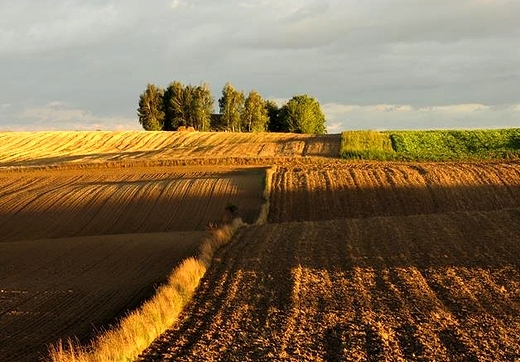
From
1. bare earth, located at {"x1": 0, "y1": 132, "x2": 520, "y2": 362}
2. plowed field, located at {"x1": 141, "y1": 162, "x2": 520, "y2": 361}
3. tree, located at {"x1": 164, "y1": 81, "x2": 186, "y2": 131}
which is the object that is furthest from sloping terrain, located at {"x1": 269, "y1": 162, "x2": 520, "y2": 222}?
tree, located at {"x1": 164, "y1": 81, "x2": 186, "y2": 131}

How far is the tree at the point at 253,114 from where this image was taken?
114688 mm

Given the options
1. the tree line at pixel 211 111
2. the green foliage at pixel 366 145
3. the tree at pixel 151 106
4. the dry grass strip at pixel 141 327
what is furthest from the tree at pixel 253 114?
the dry grass strip at pixel 141 327

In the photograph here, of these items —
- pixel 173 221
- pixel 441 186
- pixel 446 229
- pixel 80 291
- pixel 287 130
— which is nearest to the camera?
pixel 80 291

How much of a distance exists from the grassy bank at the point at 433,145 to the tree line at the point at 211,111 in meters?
40.0

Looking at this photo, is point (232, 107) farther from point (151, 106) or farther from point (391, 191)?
point (391, 191)

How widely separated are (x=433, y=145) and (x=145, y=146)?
3348cm

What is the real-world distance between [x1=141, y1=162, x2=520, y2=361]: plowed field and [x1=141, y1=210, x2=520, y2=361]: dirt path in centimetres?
2

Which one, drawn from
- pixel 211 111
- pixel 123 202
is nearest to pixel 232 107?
pixel 211 111

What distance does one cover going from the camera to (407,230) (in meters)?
23.0

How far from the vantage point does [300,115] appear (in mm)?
111562

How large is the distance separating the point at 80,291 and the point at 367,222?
12.7 metres

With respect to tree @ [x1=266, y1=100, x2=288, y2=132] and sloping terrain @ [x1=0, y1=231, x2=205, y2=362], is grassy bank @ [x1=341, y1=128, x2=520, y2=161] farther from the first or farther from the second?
tree @ [x1=266, y1=100, x2=288, y2=132]

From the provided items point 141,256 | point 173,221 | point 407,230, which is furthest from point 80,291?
point 173,221

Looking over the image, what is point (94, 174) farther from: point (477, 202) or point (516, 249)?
point (516, 249)
